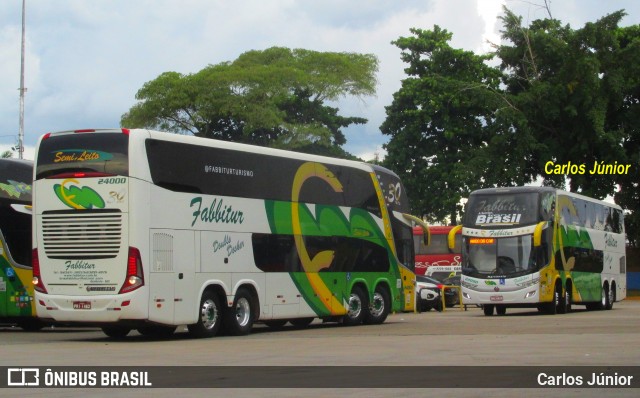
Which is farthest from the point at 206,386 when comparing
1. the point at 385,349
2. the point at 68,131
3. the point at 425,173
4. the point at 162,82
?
the point at 162,82

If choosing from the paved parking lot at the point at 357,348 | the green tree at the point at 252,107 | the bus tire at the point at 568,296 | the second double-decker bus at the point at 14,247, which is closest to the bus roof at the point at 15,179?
the second double-decker bus at the point at 14,247

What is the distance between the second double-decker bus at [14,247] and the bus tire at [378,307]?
25.7 ft

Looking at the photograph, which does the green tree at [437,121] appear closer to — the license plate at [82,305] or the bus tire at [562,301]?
the bus tire at [562,301]

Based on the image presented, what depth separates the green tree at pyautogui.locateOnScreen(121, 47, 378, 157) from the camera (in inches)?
2643

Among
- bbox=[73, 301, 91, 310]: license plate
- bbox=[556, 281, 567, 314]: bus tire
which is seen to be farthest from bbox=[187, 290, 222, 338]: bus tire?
bbox=[556, 281, 567, 314]: bus tire

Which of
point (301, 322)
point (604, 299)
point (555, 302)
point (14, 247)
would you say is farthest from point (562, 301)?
point (14, 247)

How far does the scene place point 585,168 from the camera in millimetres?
52469

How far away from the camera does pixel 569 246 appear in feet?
119

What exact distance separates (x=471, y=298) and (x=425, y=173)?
969 inches

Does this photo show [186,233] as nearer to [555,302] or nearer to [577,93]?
[555,302]

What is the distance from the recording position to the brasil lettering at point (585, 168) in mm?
50938

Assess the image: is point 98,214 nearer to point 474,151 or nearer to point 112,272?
point 112,272

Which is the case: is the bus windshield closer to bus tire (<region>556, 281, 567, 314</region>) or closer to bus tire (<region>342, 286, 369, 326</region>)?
bus tire (<region>556, 281, 567, 314</region>)

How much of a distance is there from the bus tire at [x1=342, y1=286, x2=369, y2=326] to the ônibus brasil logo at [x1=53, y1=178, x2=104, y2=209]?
807 cm
